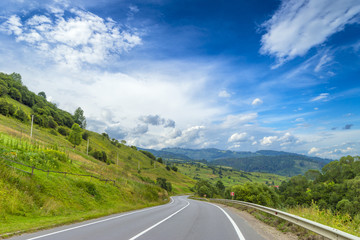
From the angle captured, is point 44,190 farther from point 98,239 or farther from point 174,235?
point 174,235

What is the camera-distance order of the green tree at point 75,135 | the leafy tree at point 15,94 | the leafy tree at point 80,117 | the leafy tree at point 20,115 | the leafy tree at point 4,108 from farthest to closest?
1. the leafy tree at point 80,117
2. the leafy tree at point 15,94
3. the leafy tree at point 20,115
4. the green tree at point 75,135
5. the leafy tree at point 4,108

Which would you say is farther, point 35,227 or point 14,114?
point 14,114

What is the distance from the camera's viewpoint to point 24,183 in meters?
13.6

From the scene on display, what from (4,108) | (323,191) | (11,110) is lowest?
(323,191)

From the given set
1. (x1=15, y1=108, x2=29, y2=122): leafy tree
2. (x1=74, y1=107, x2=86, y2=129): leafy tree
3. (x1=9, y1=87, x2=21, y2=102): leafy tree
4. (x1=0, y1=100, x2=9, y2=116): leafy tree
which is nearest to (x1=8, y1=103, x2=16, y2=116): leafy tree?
(x1=15, y1=108, x2=29, y2=122): leafy tree

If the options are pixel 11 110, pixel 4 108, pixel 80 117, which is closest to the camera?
pixel 4 108

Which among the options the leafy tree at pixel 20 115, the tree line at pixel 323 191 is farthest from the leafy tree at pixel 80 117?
the tree line at pixel 323 191

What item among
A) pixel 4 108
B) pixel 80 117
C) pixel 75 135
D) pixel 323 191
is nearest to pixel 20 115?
pixel 4 108

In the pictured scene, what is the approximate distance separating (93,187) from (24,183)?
7248 millimetres

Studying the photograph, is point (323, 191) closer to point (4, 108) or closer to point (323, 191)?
point (323, 191)

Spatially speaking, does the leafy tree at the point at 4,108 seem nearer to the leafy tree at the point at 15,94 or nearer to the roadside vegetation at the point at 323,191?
the leafy tree at the point at 15,94

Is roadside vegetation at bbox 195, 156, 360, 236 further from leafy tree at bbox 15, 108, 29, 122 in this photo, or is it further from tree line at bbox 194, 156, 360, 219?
leafy tree at bbox 15, 108, 29, 122

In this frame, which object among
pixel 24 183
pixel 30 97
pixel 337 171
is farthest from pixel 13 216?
pixel 30 97

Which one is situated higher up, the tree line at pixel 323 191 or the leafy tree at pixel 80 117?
the leafy tree at pixel 80 117
